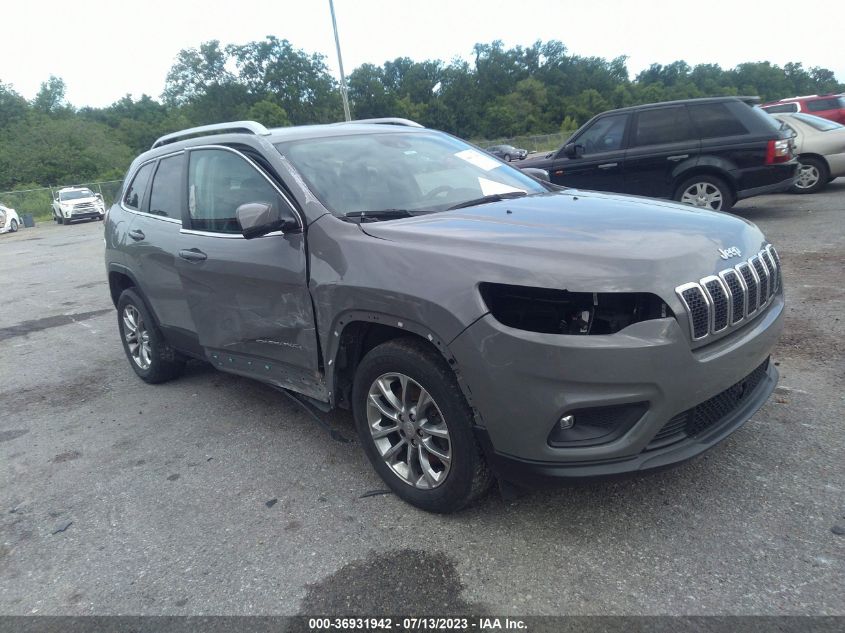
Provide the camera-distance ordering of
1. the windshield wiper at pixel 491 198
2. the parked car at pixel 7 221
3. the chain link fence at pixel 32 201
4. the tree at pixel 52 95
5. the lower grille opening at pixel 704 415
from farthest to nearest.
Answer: the tree at pixel 52 95
the chain link fence at pixel 32 201
the parked car at pixel 7 221
the windshield wiper at pixel 491 198
the lower grille opening at pixel 704 415

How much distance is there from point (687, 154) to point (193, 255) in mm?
7504

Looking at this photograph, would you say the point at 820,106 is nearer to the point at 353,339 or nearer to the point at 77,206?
the point at 353,339

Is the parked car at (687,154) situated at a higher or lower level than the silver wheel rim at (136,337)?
higher

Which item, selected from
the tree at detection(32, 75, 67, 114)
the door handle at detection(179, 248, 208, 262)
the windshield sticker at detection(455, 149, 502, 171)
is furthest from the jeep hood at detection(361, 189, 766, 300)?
the tree at detection(32, 75, 67, 114)

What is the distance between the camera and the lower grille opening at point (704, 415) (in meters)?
2.63

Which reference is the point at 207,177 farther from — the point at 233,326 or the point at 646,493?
the point at 646,493

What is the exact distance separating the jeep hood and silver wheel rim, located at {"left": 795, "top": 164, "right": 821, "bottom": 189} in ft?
32.8

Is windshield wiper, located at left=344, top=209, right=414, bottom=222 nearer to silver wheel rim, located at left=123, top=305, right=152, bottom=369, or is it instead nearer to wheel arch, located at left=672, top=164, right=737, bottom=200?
silver wheel rim, located at left=123, top=305, right=152, bottom=369

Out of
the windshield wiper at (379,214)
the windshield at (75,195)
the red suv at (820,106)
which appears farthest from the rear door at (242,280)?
the windshield at (75,195)

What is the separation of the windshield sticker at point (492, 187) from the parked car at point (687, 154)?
5.76 m

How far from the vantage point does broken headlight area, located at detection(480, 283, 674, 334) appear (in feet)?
8.39

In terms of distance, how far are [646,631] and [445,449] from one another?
3.51 feet

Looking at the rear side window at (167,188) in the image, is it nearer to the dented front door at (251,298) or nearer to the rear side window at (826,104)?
the dented front door at (251,298)

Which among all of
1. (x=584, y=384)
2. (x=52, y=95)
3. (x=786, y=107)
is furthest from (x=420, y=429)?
(x=52, y=95)
